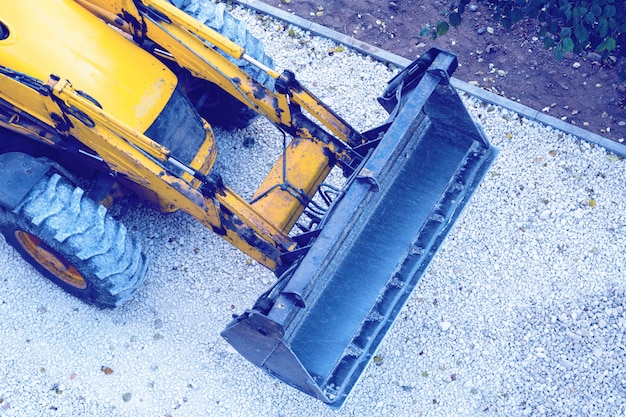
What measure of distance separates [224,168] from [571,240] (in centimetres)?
331

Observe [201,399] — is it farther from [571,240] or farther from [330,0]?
[330,0]

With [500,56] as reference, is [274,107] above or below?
below

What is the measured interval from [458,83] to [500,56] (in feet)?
2.29

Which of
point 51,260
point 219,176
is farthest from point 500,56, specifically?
point 51,260

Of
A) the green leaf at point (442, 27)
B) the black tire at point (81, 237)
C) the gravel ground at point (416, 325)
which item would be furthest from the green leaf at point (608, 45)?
the black tire at point (81, 237)

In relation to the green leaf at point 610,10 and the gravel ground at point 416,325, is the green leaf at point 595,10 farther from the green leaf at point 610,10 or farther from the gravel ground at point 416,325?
the gravel ground at point 416,325

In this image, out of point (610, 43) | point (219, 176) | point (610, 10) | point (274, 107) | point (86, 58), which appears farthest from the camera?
point (610, 43)

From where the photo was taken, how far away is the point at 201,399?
574 centimetres

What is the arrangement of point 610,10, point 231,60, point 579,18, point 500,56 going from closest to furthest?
point 231,60 < point 610,10 < point 579,18 < point 500,56

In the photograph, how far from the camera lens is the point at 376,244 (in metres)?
5.29

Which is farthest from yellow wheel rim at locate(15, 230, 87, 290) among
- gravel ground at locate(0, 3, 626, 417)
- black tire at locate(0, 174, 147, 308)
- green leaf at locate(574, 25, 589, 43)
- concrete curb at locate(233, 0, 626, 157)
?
green leaf at locate(574, 25, 589, 43)

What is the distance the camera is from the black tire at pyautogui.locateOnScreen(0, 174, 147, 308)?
510cm

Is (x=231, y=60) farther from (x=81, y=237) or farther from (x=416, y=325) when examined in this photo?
(x=416, y=325)

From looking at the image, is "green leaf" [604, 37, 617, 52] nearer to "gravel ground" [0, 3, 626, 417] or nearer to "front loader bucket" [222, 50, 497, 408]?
"gravel ground" [0, 3, 626, 417]
